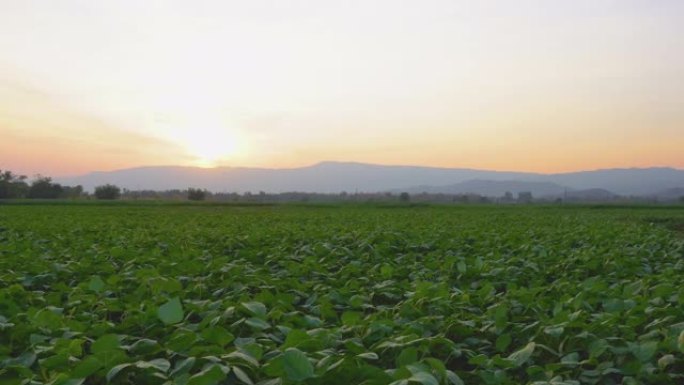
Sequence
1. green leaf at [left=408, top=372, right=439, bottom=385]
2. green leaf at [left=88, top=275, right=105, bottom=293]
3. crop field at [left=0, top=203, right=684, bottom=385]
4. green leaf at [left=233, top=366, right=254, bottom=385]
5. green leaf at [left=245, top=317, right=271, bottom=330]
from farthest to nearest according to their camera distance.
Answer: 1. green leaf at [left=88, top=275, right=105, bottom=293]
2. green leaf at [left=245, top=317, right=271, bottom=330]
3. crop field at [left=0, top=203, right=684, bottom=385]
4. green leaf at [left=233, top=366, right=254, bottom=385]
5. green leaf at [left=408, top=372, right=439, bottom=385]

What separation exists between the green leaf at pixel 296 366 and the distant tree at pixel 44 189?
8393cm

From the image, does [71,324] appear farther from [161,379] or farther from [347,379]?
[347,379]

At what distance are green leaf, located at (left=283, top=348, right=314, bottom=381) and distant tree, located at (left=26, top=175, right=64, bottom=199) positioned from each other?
8393 centimetres

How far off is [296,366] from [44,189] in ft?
281

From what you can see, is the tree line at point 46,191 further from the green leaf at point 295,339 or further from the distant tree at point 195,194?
the green leaf at point 295,339

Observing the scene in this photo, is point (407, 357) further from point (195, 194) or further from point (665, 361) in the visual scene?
point (195, 194)

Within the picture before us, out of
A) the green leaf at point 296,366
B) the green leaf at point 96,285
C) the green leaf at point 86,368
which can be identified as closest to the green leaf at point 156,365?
the green leaf at point 86,368

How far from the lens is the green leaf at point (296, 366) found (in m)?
1.81

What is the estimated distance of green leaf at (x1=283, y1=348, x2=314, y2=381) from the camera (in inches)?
71.1

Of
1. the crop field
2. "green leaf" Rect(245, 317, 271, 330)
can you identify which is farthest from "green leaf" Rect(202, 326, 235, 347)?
"green leaf" Rect(245, 317, 271, 330)

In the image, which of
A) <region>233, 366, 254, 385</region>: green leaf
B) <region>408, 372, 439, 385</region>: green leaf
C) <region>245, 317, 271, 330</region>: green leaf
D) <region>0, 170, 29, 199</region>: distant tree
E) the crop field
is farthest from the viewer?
<region>0, 170, 29, 199</region>: distant tree

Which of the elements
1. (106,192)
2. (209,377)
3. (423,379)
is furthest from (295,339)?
(106,192)

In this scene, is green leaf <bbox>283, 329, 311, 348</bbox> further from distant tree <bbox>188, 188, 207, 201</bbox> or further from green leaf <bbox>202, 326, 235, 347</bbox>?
distant tree <bbox>188, 188, 207, 201</bbox>

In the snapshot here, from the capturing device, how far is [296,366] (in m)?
1.83
